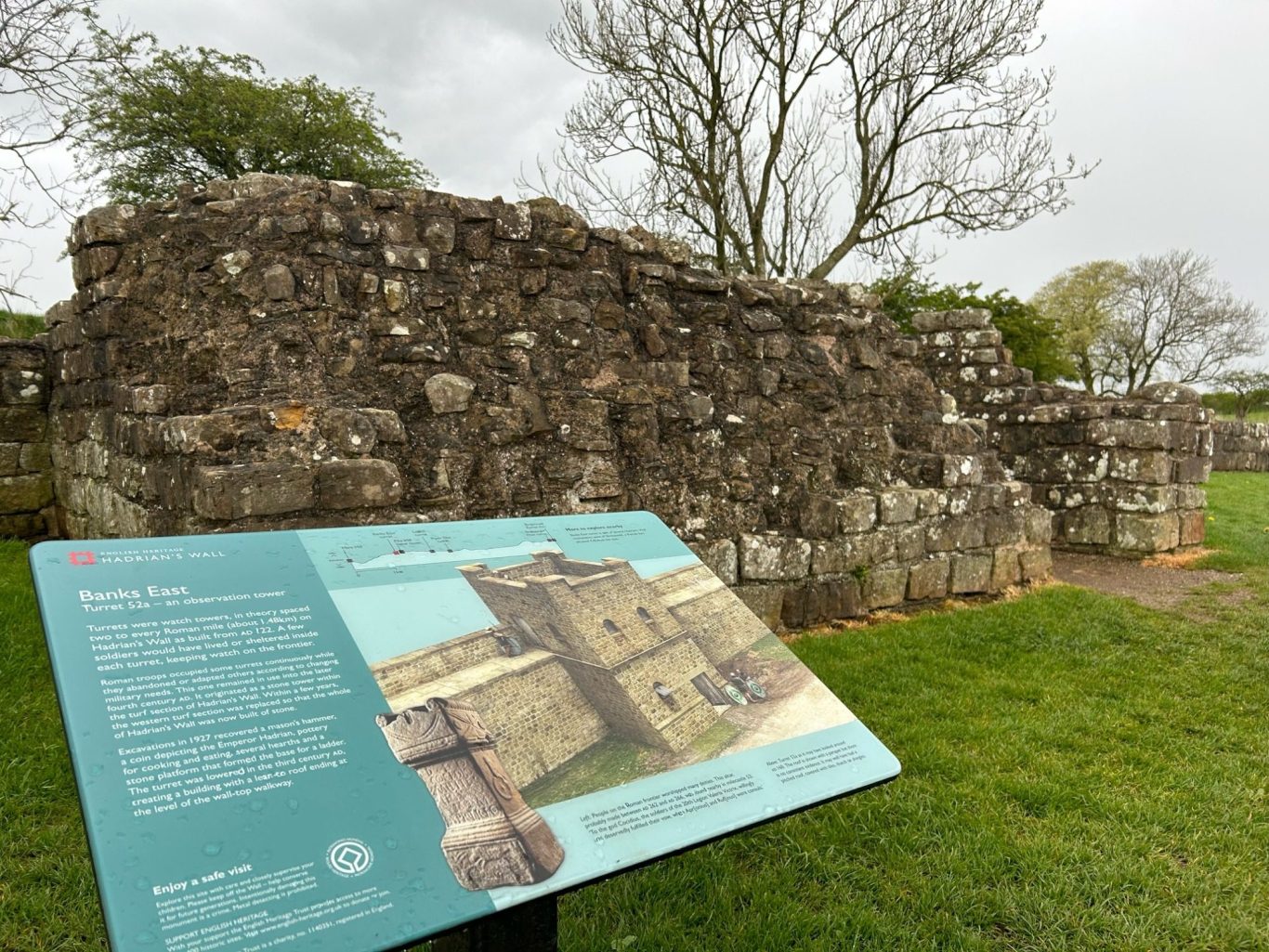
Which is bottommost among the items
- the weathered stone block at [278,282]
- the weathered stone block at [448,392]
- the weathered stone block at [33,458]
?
the weathered stone block at [33,458]

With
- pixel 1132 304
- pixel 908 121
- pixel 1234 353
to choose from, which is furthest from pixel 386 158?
pixel 1234 353

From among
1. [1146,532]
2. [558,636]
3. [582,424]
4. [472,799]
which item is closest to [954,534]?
[582,424]

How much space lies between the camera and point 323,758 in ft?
5.03

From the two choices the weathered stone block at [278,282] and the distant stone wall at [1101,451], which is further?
the distant stone wall at [1101,451]

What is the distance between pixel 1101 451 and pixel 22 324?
14.4 metres

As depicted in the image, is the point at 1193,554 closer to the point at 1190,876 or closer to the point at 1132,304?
the point at 1190,876

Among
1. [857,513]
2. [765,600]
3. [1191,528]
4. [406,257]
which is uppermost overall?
[406,257]

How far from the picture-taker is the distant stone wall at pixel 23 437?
632 centimetres

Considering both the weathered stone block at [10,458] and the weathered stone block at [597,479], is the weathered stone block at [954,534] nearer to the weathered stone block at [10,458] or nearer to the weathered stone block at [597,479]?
the weathered stone block at [597,479]

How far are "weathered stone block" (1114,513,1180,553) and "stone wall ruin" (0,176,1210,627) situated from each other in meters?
3.24

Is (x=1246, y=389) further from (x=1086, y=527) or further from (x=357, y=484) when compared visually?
(x=357, y=484)

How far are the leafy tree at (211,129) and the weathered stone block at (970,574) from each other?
17.8 metres

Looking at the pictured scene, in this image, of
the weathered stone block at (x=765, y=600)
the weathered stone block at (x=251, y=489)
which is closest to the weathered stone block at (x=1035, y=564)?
the weathered stone block at (x=765, y=600)

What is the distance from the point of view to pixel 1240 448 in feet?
66.1
